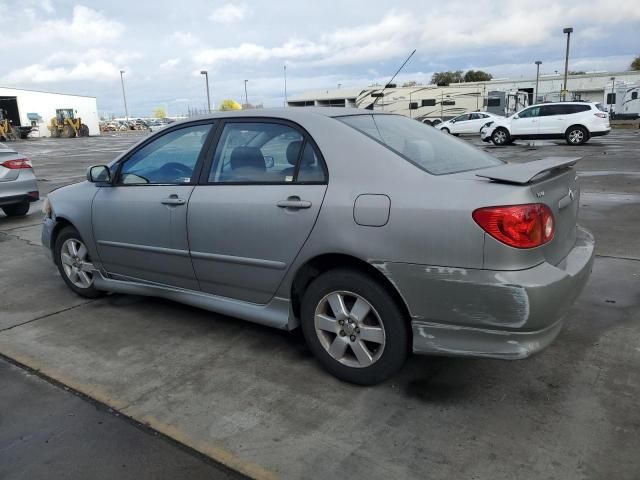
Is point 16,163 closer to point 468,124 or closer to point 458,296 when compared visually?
point 458,296

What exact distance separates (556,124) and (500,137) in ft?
7.29

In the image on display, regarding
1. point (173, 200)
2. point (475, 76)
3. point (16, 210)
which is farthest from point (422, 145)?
point (475, 76)

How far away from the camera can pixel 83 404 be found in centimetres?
298

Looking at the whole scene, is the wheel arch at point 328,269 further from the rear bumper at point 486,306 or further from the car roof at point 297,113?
the car roof at point 297,113

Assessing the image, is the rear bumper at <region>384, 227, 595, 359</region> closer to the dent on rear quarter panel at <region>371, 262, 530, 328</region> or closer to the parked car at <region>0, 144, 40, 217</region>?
the dent on rear quarter panel at <region>371, 262, 530, 328</region>

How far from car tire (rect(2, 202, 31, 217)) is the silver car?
5965mm

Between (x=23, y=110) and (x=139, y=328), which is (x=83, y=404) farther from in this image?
(x=23, y=110)

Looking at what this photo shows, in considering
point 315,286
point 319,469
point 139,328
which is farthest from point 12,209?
point 319,469

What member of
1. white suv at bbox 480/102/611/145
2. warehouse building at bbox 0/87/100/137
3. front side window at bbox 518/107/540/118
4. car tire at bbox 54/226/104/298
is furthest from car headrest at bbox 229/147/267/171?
warehouse building at bbox 0/87/100/137

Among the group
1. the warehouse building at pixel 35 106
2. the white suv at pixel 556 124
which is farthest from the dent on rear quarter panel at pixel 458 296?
the warehouse building at pixel 35 106

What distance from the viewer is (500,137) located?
22.2m

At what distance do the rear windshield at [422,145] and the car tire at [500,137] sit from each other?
1959cm

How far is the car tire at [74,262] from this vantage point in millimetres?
4594

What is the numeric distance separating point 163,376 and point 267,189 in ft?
4.25
